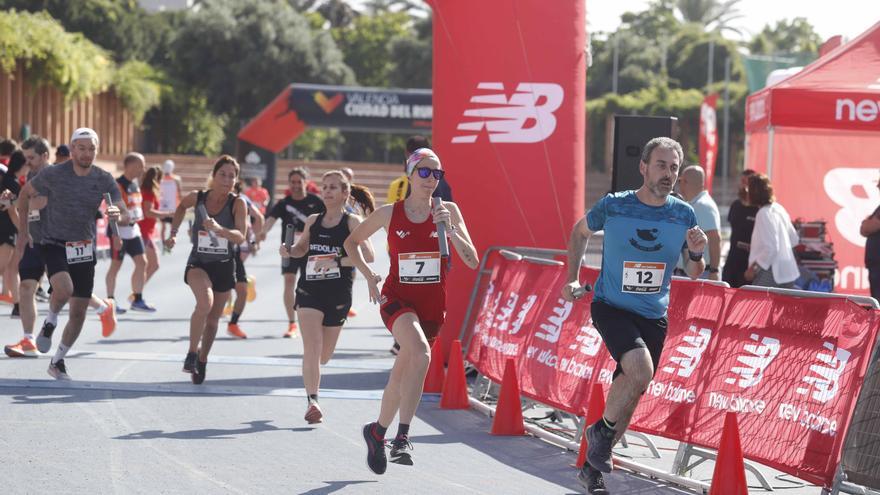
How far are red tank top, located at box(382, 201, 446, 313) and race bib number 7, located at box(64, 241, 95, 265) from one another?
412 cm

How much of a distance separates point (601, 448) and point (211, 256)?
487cm

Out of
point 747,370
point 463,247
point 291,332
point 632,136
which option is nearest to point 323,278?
point 463,247

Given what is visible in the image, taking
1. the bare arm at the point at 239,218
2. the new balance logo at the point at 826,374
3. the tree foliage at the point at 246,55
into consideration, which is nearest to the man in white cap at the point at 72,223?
the bare arm at the point at 239,218

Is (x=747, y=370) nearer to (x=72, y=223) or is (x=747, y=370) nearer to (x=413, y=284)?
(x=413, y=284)

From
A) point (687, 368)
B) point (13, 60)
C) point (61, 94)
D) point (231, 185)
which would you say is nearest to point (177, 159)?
point (61, 94)

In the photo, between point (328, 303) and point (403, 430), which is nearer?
point (403, 430)

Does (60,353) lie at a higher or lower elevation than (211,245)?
lower

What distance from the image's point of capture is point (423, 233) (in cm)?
770

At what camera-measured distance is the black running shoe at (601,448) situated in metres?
6.88

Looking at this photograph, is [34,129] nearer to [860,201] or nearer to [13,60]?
[13,60]

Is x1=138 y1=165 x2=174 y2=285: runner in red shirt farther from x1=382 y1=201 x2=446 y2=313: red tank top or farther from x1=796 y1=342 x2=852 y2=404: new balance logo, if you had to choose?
x1=796 y1=342 x2=852 y2=404: new balance logo

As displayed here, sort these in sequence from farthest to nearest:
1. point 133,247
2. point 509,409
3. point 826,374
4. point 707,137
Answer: point 707,137
point 133,247
point 509,409
point 826,374

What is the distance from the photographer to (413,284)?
7.67 metres

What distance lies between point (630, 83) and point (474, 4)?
7525 cm
